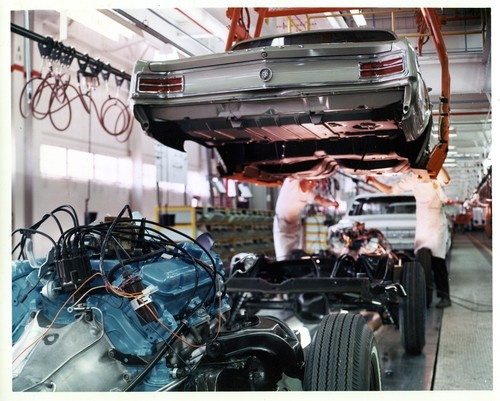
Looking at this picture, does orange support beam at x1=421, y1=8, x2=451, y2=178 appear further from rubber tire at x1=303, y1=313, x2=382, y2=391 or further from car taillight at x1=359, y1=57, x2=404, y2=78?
rubber tire at x1=303, y1=313, x2=382, y2=391

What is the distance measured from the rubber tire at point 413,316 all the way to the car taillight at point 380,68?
7.10 ft

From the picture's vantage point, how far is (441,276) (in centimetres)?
752

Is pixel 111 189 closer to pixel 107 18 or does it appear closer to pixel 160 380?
pixel 107 18

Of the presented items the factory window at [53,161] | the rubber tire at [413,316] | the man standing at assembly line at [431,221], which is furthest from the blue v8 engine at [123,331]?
the factory window at [53,161]

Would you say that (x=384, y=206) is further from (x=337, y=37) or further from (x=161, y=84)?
(x=161, y=84)

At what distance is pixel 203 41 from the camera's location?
7.20 metres

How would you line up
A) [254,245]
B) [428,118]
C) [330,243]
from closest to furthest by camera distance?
[428,118], [330,243], [254,245]

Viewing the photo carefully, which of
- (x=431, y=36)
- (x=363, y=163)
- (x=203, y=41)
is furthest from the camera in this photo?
(x=203, y=41)

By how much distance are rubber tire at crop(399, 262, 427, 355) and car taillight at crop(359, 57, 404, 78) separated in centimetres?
216

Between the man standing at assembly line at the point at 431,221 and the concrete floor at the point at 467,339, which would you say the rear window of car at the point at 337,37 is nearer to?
the concrete floor at the point at 467,339

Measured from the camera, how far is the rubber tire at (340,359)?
107 inches
